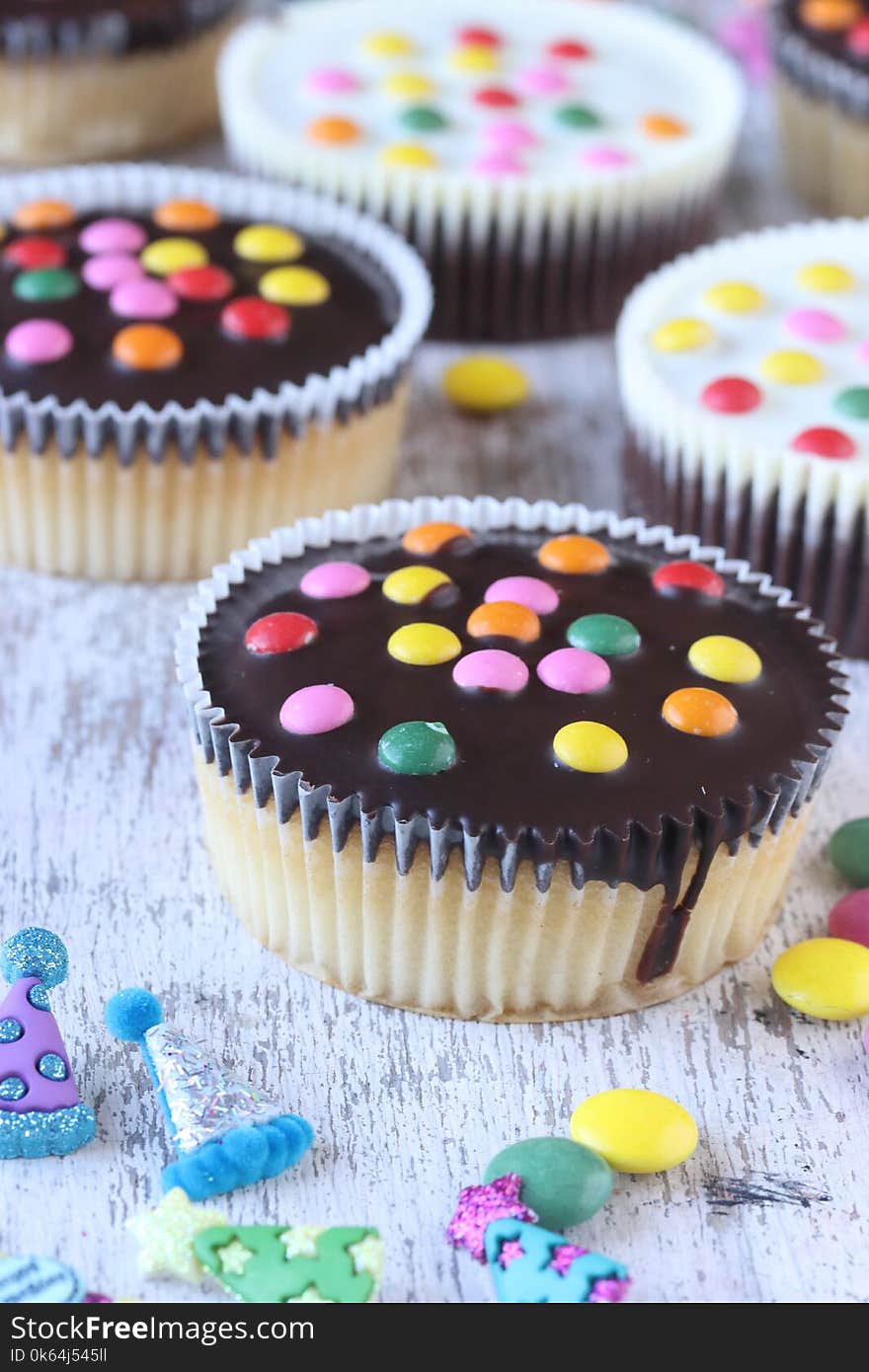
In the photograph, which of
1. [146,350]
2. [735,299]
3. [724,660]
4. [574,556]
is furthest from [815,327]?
[146,350]

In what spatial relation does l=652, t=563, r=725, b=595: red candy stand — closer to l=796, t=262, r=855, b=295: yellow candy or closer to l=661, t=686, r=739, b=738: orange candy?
l=661, t=686, r=739, b=738: orange candy

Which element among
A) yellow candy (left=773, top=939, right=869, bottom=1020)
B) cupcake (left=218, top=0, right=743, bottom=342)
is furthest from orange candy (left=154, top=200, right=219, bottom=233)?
yellow candy (left=773, top=939, right=869, bottom=1020)

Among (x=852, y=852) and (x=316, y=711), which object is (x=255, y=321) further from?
(x=852, y=852)

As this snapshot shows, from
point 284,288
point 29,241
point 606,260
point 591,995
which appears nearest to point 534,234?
point 606,260

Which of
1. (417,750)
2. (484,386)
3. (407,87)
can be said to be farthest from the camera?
(407,87)

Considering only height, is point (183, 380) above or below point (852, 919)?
above

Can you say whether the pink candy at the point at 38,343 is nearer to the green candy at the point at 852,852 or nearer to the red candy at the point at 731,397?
the red candy at the point at 731,397
